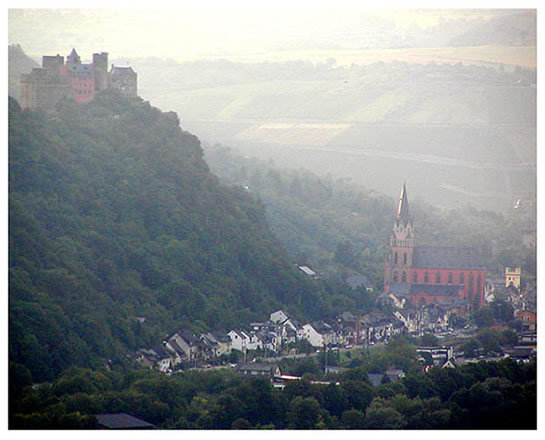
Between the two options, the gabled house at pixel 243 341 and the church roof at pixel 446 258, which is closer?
the gabled house at pixel 243 341

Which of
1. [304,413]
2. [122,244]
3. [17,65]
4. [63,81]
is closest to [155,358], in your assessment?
[122,244]

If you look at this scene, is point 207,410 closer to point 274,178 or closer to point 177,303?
point 177,303

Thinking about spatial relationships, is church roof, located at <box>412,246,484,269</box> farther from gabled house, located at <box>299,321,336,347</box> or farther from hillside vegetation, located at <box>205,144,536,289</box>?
gabled house, located at <box>299,321,336,347</box>

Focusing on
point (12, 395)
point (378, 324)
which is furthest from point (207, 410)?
point (378, 324)

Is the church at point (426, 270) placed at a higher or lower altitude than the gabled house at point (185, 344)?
lower

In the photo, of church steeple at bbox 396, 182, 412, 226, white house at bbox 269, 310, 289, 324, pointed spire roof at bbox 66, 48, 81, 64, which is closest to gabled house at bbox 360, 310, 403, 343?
white house at bbox 269, 310, 289, 324

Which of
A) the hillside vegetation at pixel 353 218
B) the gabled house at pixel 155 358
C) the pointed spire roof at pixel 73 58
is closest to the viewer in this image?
the gabled house at pixel 155 358

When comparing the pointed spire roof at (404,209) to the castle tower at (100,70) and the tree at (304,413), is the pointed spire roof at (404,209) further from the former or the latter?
the tree at (304,413)

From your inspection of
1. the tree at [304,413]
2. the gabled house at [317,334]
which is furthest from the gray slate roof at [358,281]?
the tree at [304,413]
